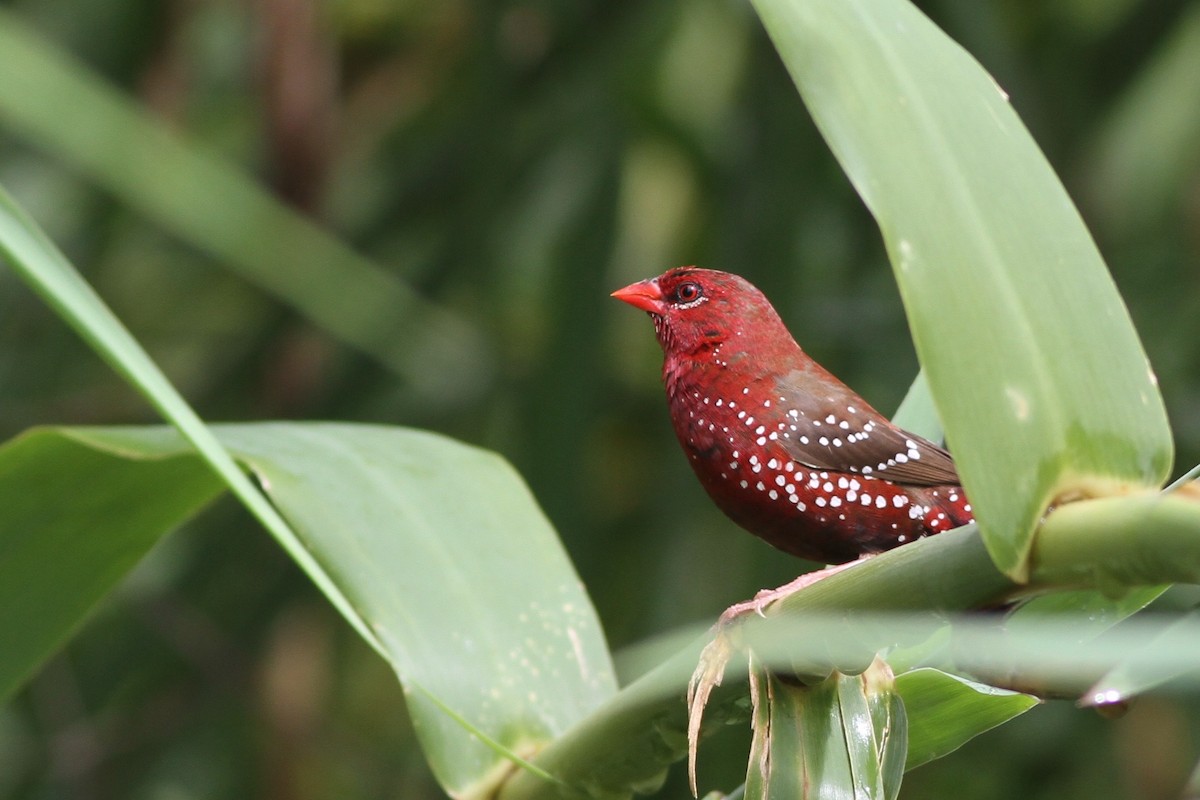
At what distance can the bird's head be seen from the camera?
2.40m

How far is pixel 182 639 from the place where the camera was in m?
3.95

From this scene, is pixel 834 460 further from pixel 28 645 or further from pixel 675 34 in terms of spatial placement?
pixel 675 34

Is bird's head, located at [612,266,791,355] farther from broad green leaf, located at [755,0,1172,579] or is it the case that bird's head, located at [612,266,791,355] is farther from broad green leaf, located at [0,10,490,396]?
broad green leaf, located at [755,0,1172,579]

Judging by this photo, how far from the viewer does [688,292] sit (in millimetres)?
2479

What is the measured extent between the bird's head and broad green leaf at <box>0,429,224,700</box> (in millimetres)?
969

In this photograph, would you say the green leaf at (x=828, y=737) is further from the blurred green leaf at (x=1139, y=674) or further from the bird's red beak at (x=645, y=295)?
the bird's red beak at (x=645, y=295)

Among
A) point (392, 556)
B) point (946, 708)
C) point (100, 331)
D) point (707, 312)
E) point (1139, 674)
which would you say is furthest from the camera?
point (707, 312)

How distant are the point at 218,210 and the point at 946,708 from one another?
2227 millimetres

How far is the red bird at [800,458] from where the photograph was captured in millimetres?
2164

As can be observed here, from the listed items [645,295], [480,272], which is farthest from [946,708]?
[480,272]

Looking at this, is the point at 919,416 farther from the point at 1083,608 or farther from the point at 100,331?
the point at 100,331

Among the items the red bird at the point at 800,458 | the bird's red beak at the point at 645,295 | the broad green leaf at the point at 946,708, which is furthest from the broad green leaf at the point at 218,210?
the broad green leaf at the point at 946,708

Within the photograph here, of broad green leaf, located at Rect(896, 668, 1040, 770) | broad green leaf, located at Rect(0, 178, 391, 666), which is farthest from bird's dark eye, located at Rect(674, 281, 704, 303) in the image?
broad green leaf, located at Rect(0, 178, 391, 666)

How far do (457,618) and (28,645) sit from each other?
486 millimetres
